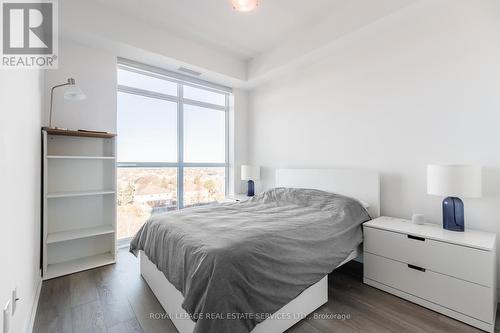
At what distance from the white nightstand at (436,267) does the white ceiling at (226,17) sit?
8.23 ft

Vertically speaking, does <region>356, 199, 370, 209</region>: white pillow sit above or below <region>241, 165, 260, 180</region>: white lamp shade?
below

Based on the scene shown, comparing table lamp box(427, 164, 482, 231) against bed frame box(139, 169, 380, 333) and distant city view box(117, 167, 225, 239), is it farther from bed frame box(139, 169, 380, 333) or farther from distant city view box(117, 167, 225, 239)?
distant city view box(117, 167, 225, 239)

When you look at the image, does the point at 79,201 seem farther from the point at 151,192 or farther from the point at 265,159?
the point at 265,159

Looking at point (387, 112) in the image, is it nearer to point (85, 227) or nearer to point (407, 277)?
point (407, 277)

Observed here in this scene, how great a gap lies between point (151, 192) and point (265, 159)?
1946mm

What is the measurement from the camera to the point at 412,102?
7.64 feet

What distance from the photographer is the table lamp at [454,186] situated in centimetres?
175

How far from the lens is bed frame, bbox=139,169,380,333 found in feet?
4.93

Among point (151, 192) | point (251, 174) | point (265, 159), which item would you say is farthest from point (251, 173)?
point (151, 192)

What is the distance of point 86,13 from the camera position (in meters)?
2.49

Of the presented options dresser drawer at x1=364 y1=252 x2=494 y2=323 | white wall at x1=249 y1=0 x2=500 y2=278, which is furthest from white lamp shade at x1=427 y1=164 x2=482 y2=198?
dresser drawer at x1=364 y1=252 x2=494 y2=323

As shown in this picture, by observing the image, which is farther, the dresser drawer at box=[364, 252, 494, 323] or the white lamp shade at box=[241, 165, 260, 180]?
the white lamp shade at box=[241, 165, 260, 180]

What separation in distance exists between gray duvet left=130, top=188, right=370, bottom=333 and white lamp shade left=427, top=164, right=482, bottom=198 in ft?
2.40
